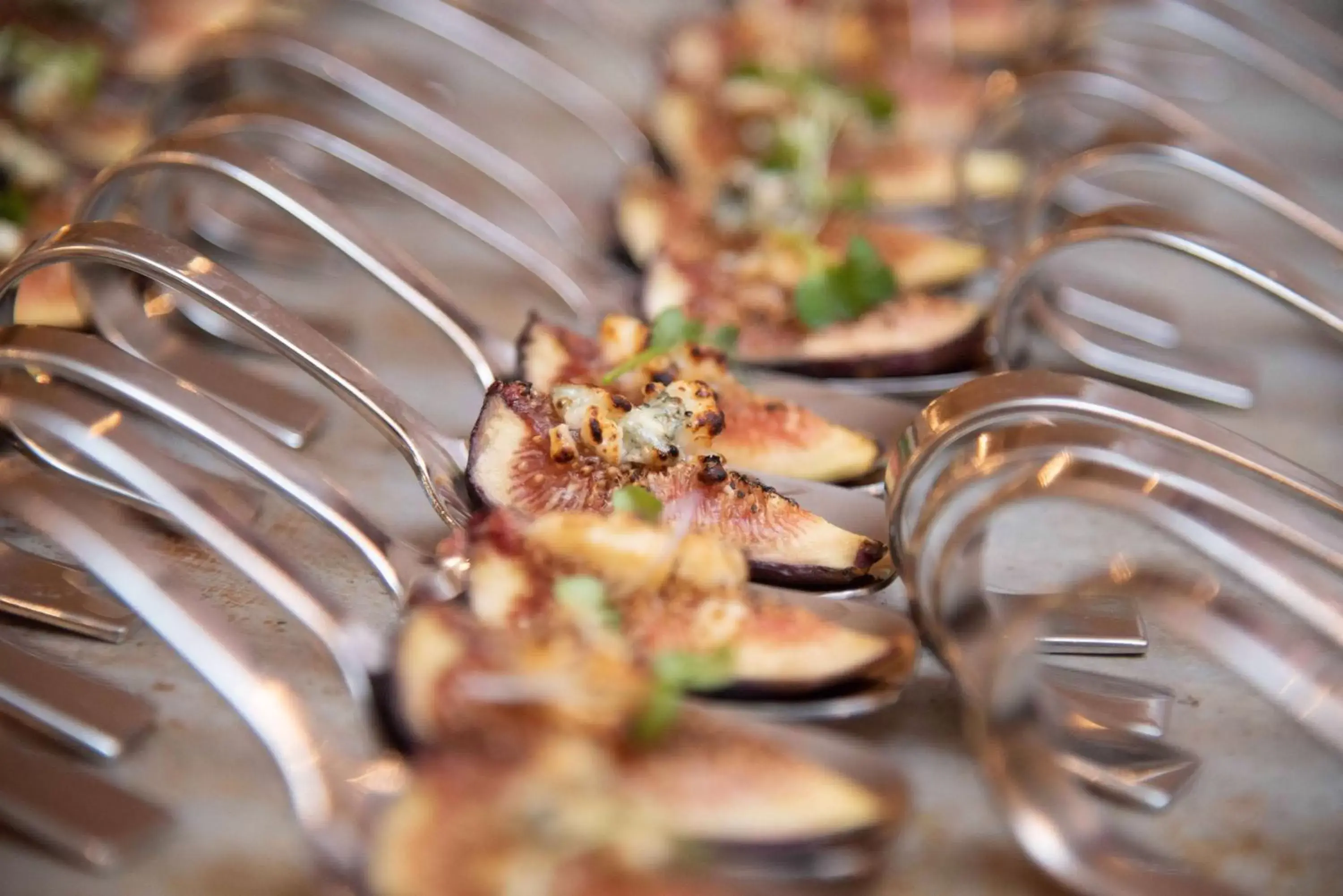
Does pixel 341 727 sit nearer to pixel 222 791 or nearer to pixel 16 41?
pixel 222 791

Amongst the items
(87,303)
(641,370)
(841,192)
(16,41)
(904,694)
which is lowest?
(904,694)

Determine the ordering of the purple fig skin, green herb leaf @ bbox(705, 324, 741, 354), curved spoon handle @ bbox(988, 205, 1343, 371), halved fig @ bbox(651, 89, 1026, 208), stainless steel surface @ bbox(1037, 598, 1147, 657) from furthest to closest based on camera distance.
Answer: halved fig @ bbox(651, 89, 1026, 208)
the purple fig skin
green herb leaf @ bbox(705, 324, 741, 354)
curved spoon handle @ bbox(988, 205, 1343, 371)
stainless steel surface @ bbox(1037, 598, 1147, 657)

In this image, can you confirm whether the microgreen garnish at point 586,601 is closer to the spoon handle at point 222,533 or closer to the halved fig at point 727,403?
the spoon handle at point 222,533

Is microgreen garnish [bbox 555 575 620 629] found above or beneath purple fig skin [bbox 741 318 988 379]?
beneath

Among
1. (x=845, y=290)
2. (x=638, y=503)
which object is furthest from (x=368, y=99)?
(x=638, y=503)

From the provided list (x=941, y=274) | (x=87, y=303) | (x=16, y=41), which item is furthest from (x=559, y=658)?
(x=16, y=41)

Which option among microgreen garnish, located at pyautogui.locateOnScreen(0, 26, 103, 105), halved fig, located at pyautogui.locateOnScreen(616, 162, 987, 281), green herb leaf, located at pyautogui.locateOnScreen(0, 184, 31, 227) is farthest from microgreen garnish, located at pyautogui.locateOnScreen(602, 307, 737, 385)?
microgreen garnish, located at pyautogui.locateOnScreen(0, 26, 103, 105)

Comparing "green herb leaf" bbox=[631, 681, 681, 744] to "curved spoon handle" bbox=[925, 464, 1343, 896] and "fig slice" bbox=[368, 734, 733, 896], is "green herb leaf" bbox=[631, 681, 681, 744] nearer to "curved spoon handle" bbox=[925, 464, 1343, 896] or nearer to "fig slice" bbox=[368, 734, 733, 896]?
"fig slice" bbox=[368, 734, 733, 896]
